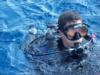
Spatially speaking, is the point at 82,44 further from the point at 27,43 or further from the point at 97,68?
the point at 27,43

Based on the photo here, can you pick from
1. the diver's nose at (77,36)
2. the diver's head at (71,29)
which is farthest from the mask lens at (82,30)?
the diver's nose at (77,36)

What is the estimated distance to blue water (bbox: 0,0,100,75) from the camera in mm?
6691

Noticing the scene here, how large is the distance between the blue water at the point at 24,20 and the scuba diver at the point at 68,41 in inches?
17.0

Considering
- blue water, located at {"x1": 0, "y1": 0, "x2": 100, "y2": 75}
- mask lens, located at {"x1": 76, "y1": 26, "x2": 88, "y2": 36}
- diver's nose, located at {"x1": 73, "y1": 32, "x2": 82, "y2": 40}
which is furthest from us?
blue water, located at {"x1": 0, "y1": 0, "x2": 100, "y2": 75}

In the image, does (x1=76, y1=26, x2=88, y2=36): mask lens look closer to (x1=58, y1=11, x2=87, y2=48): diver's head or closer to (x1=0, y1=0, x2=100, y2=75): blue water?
(x1=58, y1=11, x2=87, y2=48): diver's head

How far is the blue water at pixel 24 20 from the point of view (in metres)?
6.69

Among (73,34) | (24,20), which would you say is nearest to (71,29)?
(73,34)

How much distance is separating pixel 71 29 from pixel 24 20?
2642 millimetres

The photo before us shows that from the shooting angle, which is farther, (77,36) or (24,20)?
(24,20)

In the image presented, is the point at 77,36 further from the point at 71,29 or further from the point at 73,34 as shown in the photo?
the point at 71,29

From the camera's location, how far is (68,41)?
5.77m

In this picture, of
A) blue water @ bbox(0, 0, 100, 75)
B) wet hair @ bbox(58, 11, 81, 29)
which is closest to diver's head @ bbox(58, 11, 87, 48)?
wet hair @ bbox(58, 11, 81, 29)

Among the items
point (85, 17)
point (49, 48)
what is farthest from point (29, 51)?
point (85, 17)

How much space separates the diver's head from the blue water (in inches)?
28.3
